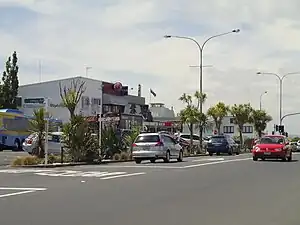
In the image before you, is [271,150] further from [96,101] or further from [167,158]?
[96,101]

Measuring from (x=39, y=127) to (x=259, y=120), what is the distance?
53.6m

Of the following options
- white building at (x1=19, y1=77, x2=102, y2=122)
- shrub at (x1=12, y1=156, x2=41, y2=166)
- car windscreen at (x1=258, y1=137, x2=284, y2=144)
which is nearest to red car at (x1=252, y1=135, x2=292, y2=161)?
car windscreen at (x1=258, y1=137, x2=284, y2=144)

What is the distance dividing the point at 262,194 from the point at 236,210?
3.45 m

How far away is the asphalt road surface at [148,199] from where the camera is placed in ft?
37.6

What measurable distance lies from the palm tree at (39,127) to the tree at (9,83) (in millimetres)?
40108

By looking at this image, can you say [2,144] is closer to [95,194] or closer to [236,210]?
[95,194]

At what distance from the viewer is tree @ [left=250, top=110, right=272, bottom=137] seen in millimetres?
79688

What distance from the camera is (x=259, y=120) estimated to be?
80500mm

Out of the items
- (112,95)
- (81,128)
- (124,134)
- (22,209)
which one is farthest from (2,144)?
(22,209)

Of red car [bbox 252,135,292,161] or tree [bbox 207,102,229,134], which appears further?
tree [bbox 207,102,229,134]

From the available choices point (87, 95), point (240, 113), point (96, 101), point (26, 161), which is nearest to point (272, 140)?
point (26, 161)

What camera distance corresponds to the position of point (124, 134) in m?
37.8

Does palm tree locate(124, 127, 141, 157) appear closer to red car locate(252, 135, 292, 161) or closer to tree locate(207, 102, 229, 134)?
red car locate(252, 135, 292, 161)

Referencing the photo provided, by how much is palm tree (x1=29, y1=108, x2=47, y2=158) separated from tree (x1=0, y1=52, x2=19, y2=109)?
40108 millimetres
